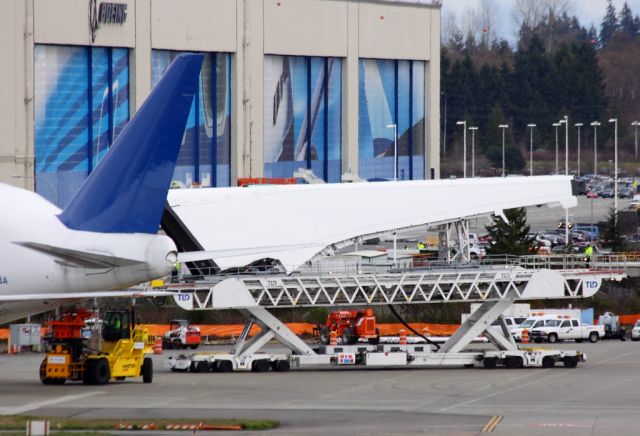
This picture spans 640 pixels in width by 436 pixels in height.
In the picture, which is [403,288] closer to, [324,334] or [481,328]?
[481,328]

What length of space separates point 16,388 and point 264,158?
65754mm

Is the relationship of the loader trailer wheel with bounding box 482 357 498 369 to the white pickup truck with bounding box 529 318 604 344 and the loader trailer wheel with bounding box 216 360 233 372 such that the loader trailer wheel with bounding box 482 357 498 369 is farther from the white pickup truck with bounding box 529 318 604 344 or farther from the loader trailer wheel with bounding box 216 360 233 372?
the white pickup truck with bounding box 529 318 604 344

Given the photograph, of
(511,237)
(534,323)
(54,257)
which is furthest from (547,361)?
(511,237)

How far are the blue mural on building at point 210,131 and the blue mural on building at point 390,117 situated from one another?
15073 millimetres

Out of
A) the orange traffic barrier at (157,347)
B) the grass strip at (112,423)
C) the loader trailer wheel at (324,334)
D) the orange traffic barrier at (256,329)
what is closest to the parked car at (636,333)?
the orange traffic barrier at (256,329)

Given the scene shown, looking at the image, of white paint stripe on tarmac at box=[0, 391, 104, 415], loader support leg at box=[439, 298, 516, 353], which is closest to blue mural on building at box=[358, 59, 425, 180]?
loader support leg at box=[439, 298, 516, 353]

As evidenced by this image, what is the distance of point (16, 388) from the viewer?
49.4 meters

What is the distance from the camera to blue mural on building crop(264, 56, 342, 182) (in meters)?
115

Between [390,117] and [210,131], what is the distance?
68.6 ft

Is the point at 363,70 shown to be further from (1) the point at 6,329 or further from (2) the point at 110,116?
(1) the point at 6,329

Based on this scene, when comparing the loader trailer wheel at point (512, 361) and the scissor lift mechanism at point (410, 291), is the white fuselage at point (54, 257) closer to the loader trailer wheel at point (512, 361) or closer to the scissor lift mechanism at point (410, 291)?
the scissor lift mechanism at point (410, 291)

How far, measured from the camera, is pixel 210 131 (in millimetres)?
111312

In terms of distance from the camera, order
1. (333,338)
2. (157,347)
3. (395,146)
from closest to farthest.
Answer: (157,347)
(333,338)
(395,146)

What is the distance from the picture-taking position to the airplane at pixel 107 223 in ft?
147
